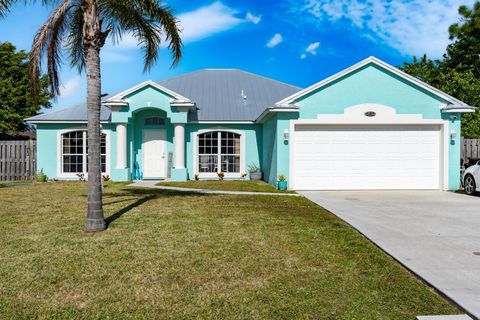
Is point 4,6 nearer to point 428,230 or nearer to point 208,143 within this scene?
point 428,230

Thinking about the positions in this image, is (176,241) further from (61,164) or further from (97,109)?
(61,164)

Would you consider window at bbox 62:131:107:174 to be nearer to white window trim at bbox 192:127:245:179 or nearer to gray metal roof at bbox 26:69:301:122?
gray metal roof at bbox 26:69:301:122

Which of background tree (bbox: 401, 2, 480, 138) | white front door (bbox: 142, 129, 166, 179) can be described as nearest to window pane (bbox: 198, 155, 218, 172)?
white front door (bbox: 142, 129, 166, 179)

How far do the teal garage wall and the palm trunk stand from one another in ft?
33.9

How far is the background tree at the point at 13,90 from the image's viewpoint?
96.6ft

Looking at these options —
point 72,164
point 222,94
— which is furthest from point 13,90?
point 222,94

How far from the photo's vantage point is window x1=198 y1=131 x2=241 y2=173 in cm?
1719

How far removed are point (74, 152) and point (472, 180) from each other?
17656 millimetres

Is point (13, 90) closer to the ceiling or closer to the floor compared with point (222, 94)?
closer to the ceiling

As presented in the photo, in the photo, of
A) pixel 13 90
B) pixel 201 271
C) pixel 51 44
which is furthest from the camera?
pixel 13 90

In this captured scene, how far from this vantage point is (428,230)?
6.50 m

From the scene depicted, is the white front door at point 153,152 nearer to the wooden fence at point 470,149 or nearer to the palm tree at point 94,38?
the palm tree at point 94,38

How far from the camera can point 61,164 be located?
1703cm

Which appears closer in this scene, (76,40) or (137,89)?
(76,40)
